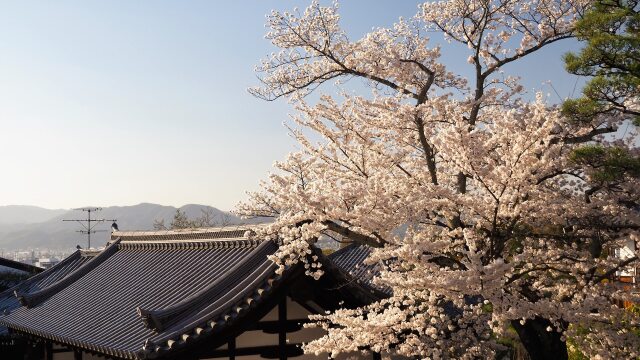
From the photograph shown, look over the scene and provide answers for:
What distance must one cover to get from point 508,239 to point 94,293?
10423 mm

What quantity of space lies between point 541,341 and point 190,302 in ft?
18.9

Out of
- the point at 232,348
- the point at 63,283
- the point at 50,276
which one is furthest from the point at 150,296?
the point at 50,276

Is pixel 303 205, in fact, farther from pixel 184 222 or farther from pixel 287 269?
pixel 184 222

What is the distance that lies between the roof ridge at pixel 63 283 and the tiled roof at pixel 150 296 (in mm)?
26

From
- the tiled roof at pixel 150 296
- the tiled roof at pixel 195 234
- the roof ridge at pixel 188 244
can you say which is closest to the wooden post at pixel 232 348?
the tiled roof at pixel 150 296

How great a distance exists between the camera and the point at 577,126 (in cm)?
1005

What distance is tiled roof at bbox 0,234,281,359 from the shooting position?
10.5 m

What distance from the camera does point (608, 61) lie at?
9.24m

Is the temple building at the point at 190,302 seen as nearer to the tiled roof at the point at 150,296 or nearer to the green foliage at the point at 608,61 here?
the tiled roof at the point at 150,296

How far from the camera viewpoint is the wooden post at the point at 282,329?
11172mm

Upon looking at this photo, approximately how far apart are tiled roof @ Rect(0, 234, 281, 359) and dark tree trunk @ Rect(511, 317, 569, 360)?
13.2 ft

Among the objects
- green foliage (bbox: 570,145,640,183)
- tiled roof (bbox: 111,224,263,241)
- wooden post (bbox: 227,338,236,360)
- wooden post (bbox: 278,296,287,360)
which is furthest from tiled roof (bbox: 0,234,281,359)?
green foliage (bbox: 570,145,640,183)

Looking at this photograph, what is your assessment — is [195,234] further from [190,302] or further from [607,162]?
[607,162]

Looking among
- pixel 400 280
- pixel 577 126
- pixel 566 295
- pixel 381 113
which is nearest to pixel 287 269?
pixel 400 280
